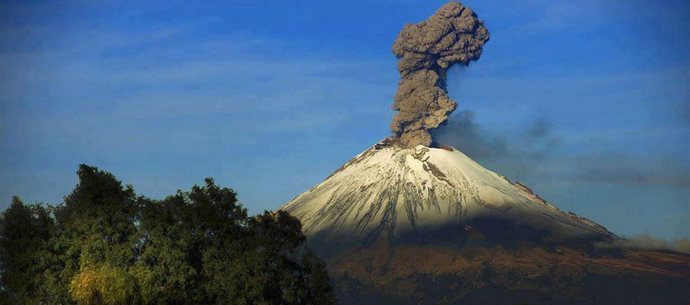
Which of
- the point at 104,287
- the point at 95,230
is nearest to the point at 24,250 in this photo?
the point at 95,230

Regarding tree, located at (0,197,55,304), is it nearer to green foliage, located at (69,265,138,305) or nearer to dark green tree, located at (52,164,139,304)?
dark green tree, located at (52,164,139,304)

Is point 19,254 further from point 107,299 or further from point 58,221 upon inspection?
point 107,299

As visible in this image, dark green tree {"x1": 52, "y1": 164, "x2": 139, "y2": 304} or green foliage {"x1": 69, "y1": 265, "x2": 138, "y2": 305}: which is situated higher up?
dark green tree {"x1": 52, "y1": 164, "x2": 139, "y2": 304}

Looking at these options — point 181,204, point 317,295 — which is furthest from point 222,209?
point 317,295

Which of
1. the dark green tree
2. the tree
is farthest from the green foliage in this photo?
the tree

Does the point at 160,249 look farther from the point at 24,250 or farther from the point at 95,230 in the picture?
the point at 24,250

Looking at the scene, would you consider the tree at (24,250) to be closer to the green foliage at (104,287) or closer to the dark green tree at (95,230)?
the dark green tree at (95,230)

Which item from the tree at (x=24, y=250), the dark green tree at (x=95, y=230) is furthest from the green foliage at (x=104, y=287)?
the tree at (x=24, y=250)

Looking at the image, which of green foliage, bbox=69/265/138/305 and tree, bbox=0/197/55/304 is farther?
tree, bbox=0/197/55/304

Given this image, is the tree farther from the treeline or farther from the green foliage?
the green foliage
